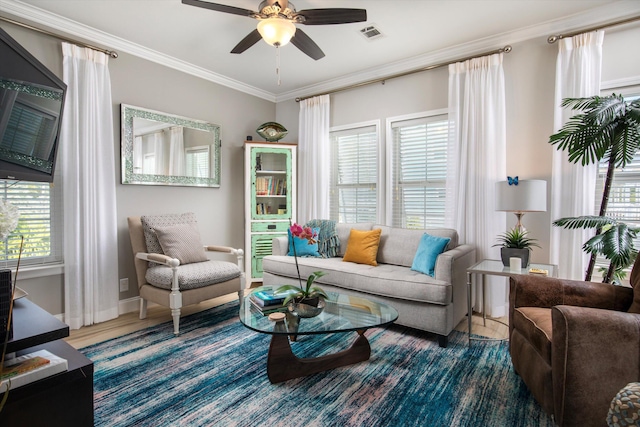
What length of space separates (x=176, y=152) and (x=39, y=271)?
1.69 metres

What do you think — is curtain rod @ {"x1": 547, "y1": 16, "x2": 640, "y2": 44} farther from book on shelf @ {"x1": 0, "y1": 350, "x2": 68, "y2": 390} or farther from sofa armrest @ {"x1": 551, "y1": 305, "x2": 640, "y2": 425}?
book on shelf @ {"x1": 0, "y1": 350, "x2": 68, "y2": 390}

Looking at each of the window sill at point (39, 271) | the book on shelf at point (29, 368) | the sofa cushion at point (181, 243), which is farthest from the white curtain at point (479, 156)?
the window sill at point (39, 271)

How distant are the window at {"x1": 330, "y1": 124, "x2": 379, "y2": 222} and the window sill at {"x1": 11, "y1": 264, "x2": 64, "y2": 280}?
297cm

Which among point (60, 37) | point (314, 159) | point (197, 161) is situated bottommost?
point (197, 161)

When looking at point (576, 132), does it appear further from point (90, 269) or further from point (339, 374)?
point (90, 269)

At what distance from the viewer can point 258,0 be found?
2.60 meters

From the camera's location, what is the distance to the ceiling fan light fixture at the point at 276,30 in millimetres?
2281

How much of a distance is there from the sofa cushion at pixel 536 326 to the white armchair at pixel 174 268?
2364 millimetres

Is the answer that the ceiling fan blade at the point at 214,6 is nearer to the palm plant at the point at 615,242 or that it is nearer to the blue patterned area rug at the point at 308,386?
the blue patterned area rug at the point at 308,386

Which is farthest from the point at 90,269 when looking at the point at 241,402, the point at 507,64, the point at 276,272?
the point at 507,64

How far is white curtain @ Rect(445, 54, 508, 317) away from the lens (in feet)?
10.4

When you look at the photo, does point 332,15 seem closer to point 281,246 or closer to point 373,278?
point 373,278

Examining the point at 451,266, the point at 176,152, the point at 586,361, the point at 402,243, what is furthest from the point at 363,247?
the point at 176,152

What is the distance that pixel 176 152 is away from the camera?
12.4 feet
